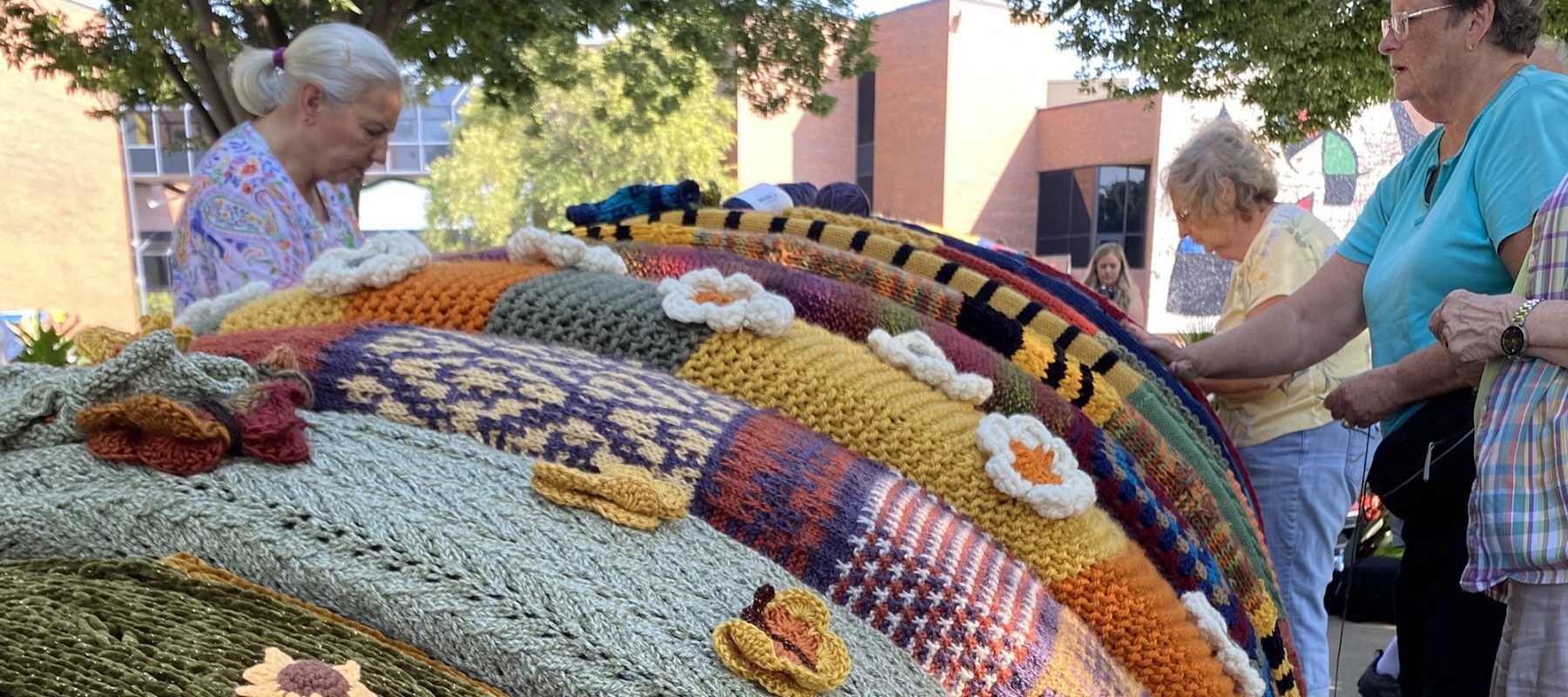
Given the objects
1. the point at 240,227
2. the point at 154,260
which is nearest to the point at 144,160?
the point at 154,260

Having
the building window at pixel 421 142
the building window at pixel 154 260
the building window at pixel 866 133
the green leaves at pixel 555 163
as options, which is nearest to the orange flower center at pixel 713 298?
the green leaves at pixel 555 163

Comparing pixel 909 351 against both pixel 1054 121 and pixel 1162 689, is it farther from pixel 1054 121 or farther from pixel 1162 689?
pixel 1054 121

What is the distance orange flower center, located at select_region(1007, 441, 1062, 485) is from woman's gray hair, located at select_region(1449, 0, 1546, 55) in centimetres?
138

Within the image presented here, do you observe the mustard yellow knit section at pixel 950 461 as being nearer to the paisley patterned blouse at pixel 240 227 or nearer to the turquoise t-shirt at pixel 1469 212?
the turquoise t-shirt at pixel 1469 212

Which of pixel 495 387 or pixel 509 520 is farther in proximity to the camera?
pixel 495 387

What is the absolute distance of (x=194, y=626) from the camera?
2.06ft

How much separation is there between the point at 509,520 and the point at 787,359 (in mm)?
373

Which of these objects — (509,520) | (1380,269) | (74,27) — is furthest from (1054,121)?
(509,520)

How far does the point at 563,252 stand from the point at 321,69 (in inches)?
48.9

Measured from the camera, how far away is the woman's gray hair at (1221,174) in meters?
2.77

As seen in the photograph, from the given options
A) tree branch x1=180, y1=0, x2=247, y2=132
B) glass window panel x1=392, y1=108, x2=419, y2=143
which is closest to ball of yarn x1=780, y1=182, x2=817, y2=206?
tree branch x1=180, y1=0, x2=247, y2=132

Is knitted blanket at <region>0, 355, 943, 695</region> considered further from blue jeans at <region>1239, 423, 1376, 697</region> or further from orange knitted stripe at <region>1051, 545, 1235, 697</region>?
blue jeans at <region>1239, 423, 1376, 697</region>

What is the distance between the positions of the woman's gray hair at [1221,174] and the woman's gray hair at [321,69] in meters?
2.13

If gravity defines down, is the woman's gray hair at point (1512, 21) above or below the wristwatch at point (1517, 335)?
above
